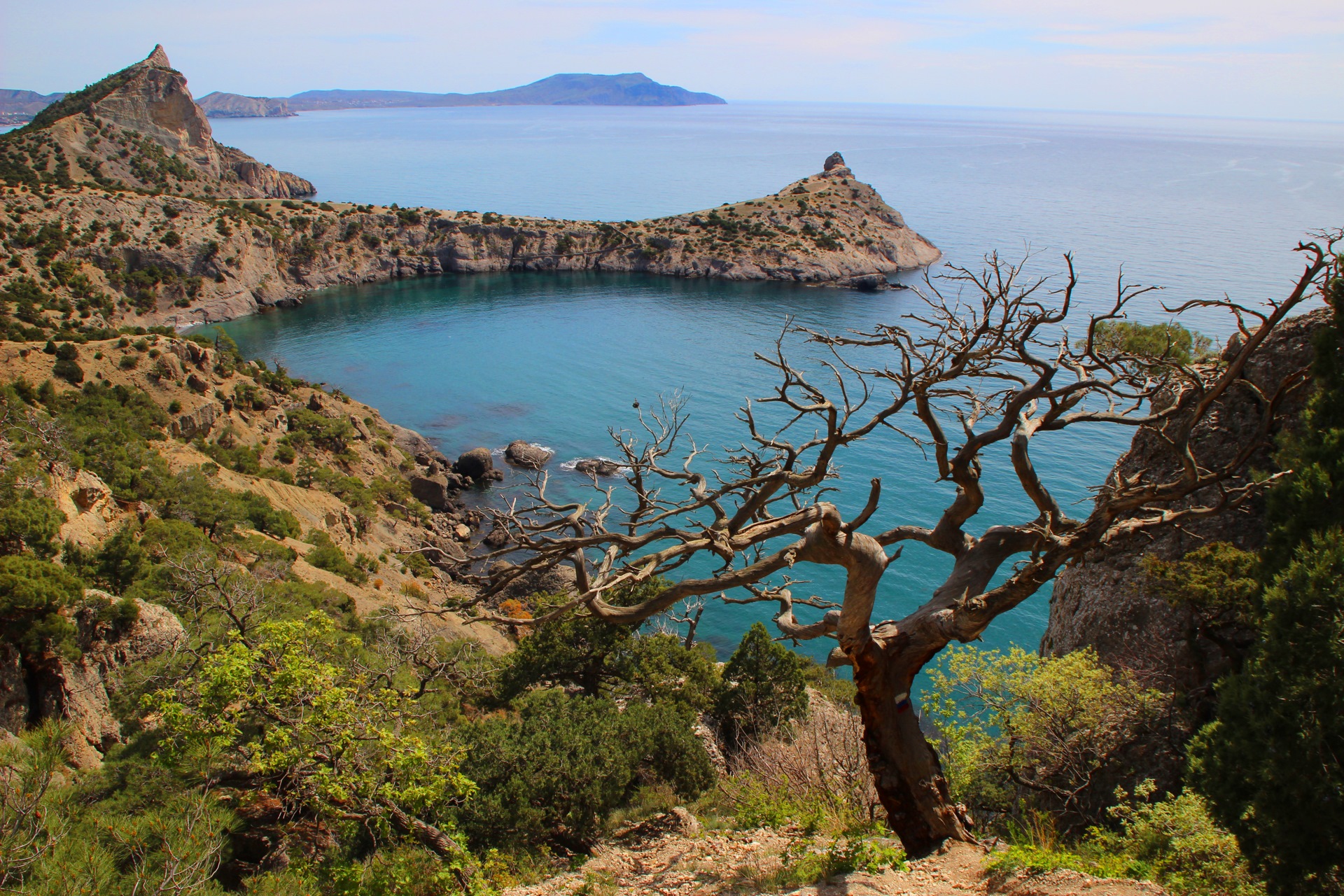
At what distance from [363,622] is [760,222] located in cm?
10138

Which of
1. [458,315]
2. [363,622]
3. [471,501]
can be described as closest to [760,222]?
[458,315]

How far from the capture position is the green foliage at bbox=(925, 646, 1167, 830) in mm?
13547

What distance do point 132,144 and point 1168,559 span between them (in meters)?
131

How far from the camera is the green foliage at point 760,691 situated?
21219mm

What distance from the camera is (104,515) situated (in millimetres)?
22812

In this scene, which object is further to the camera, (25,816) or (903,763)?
(903,763)

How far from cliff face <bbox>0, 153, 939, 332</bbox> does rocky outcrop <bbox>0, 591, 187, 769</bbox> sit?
68.2m

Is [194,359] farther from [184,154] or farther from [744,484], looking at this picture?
[184,154]

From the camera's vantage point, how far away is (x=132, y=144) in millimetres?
106938

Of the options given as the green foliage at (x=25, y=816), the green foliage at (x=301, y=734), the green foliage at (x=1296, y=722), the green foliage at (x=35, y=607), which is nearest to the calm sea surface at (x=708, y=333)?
the green foliage at (x=1296, y=722)

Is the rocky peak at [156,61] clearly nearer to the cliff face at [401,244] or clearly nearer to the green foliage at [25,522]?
the cliff face at [401,244]

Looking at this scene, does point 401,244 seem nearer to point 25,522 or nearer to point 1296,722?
point 25,522

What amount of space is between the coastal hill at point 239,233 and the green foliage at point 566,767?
65.4 meters

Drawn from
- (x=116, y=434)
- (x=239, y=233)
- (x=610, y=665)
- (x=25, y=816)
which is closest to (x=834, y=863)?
(x=25, y=816)
